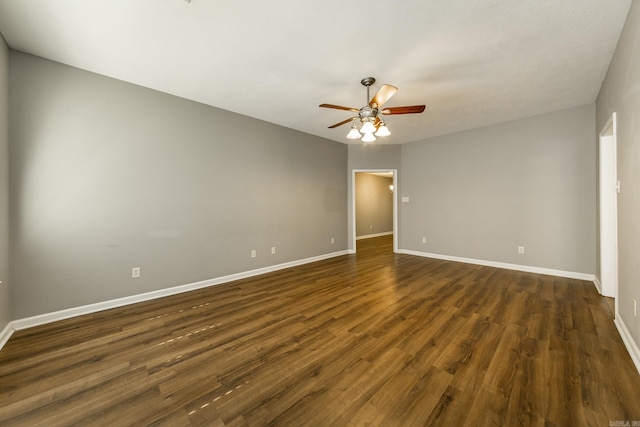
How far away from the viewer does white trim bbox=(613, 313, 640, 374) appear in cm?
176

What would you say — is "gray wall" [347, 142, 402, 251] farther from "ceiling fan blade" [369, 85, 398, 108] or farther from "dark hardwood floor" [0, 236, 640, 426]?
"dark hardwood floor" [0, 236, 640, 426]

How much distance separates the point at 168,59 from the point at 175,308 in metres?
2.80

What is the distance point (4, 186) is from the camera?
2275 mm

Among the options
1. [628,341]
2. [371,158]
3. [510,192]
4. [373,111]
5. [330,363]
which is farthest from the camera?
[371,158]

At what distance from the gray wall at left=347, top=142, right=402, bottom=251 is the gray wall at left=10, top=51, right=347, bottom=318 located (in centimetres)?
198

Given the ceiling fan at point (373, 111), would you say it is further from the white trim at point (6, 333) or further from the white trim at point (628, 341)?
the white trim at point (6, 333)

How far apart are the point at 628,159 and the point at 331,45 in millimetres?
2772

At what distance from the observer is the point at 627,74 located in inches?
80.9

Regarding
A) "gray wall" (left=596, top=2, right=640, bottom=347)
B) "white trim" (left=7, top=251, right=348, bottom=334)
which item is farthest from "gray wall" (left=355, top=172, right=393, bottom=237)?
"gray wall" (left=596, top=2, right=640, bottom=347)

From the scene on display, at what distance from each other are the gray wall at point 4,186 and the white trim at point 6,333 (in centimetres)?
4

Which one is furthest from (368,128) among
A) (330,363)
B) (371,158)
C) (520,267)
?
(520,267)

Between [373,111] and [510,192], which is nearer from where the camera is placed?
[373,111]

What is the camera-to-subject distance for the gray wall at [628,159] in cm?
182

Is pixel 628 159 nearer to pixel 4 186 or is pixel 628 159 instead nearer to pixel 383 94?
pixel 383 94
